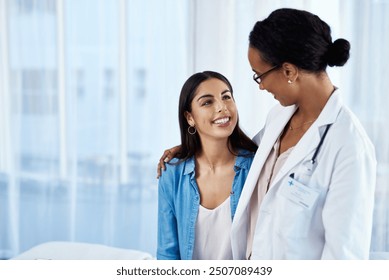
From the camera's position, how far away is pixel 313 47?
1.08 metres

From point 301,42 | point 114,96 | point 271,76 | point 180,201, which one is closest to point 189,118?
point 180,201

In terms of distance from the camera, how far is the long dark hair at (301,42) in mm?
1083

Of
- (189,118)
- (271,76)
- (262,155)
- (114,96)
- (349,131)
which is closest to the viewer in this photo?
(349,131)

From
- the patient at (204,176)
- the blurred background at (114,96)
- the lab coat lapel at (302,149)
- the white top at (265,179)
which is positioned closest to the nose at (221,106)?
the patient at (204,176)

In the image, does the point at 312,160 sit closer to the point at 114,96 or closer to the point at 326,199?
the point at 326,199

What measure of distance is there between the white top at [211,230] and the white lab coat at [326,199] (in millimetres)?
202

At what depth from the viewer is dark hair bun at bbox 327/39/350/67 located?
1.09 meters

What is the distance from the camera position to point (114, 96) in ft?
8.85

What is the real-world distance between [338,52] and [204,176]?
598mm

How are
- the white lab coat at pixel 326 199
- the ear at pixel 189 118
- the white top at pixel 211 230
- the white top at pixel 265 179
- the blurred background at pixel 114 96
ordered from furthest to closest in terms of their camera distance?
the blurred background at pixel 114 96
the ear at pixel 189 118
the white top at pixel 211 230
the white top at pixel 265 179
the white lab coat at pixel 326 199

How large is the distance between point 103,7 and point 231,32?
2.43ft

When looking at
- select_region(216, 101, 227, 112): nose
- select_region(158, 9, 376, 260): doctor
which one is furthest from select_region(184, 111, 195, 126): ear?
select_region(158, 9, 376, 260): doctor

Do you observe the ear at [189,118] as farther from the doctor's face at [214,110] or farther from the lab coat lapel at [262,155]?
the lab coat lapel at [262,155]

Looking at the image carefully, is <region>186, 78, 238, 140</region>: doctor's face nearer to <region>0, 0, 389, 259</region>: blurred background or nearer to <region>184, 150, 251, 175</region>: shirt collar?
<region>184, 150, 251, 175</region>: shirt collar
